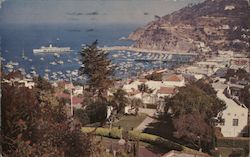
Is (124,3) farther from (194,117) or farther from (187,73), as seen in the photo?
(194,117)

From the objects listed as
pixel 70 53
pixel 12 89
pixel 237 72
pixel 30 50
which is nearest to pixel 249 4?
pixel 237 72

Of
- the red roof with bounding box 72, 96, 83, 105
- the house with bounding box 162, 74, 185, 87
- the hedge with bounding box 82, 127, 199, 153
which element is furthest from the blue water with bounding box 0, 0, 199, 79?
the hedge with bounding box 82, 127, 199, 153

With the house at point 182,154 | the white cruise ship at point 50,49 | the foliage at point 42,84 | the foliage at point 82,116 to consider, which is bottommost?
the house at point 182,154

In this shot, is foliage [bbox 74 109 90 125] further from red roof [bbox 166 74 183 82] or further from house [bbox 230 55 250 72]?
house [bbox 230 55 250 72]

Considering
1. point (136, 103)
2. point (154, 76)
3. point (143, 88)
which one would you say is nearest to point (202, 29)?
point (154, 76)

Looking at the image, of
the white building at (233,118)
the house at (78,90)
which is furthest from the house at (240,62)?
the house at (78,90)

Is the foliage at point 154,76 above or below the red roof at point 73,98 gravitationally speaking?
above

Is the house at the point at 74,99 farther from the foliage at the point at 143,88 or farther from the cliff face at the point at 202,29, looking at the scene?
the cliff face at the point at 202,29
